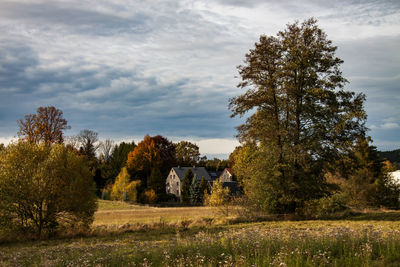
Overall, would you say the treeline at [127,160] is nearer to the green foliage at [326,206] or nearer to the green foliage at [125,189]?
the green foliage at [125,189]

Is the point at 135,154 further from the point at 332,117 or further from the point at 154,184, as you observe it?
the point at 332,117

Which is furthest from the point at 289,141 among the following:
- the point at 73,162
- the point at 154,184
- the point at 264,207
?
the point at 154,184

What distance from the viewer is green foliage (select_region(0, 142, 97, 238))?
21.1 m

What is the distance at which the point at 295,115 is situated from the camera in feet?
88.2

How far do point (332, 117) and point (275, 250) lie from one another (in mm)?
19875

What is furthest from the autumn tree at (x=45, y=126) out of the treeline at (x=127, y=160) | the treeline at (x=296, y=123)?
the treeline at (x=296, y=123)

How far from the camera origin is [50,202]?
2184 cm

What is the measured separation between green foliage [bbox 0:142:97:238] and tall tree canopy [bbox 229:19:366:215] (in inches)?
507

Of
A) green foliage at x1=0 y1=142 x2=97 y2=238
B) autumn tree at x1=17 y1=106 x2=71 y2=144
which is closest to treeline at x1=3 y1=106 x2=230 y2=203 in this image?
autumn tree at x1=17 y1=106 x2=71 y2=144

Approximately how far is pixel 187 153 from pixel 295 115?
7164 cm

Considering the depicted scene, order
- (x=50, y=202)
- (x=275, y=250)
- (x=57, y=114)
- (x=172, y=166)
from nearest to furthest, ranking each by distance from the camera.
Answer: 1. (x=275, y=250)
2. (x=50, y=202)
3. (x=57, y=114)
4. (x=172, y=166)

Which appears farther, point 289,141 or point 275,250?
point 289,141

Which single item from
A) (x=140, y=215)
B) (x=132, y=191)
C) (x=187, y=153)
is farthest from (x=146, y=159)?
(x=140, y=215)

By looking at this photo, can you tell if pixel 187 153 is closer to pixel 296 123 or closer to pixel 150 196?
pixel 150 196
